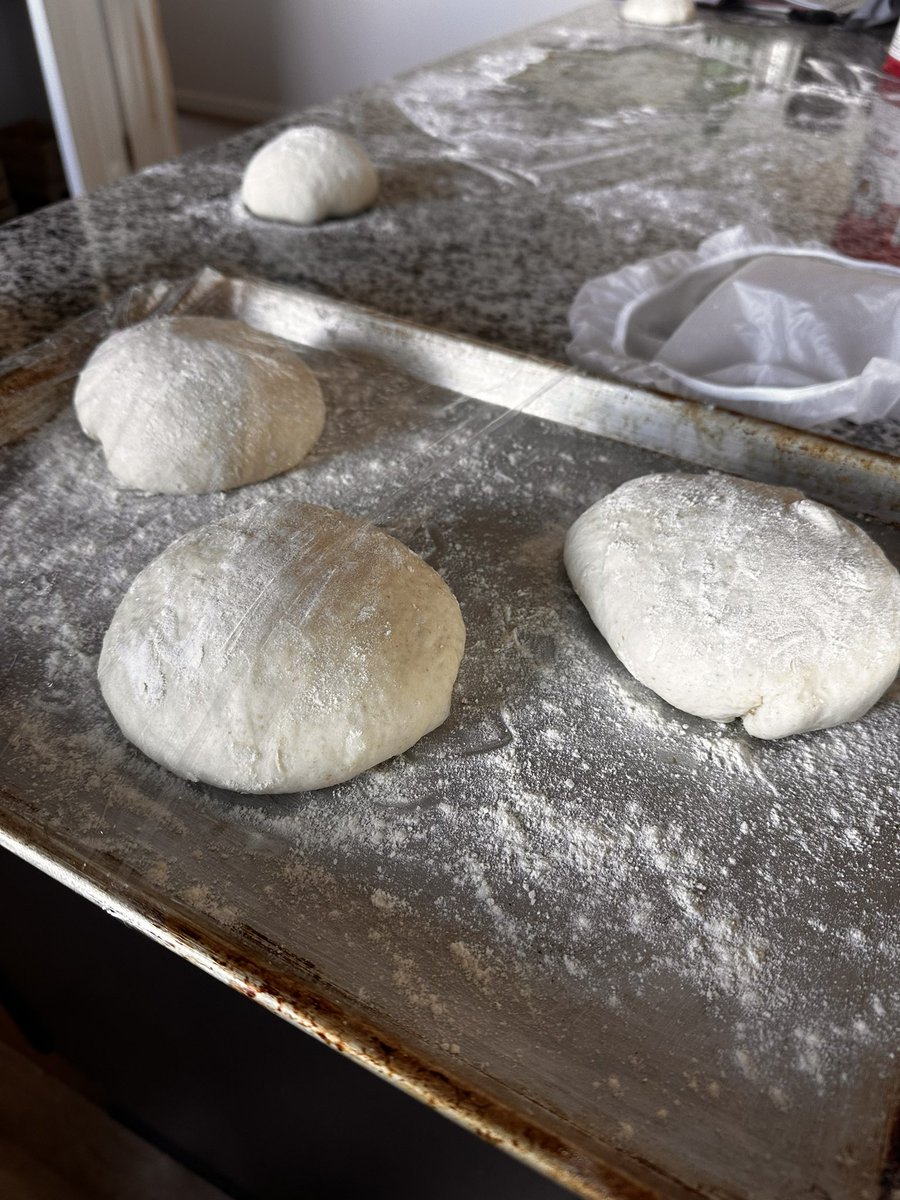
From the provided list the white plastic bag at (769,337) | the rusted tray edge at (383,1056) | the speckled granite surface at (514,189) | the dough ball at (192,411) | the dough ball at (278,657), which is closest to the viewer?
the rusted tray edge at (383,1056)

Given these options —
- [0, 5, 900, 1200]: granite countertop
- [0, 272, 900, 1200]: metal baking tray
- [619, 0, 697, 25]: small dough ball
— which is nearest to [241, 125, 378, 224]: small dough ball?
[0, 5, 900, 1200]: granite countertop

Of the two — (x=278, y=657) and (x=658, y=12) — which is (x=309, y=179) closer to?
(x=278, y=657)

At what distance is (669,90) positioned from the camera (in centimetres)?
240

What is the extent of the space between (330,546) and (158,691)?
22 cm

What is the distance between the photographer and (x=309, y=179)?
5.42 feet

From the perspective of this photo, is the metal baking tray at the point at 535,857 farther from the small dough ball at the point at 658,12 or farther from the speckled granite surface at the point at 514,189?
the small dough ball at the point at 658,12

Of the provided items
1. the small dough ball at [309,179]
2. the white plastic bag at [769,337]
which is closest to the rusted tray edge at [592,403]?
the white plastic bag at [769,337]

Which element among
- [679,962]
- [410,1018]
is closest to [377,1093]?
[410,1018]

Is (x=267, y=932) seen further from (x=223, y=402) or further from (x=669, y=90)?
(x=669, y=90)

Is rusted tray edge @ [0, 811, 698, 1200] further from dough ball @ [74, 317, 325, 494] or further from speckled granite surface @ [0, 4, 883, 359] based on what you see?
speckled granite surface @ [0, 4, 883, 359]

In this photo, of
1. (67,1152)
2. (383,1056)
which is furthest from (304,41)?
(383,1056)

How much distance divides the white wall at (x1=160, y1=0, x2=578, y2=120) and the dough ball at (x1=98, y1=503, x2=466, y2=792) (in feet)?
13.2

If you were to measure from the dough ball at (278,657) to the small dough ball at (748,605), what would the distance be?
0.61 ft

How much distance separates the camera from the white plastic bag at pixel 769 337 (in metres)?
1.23
